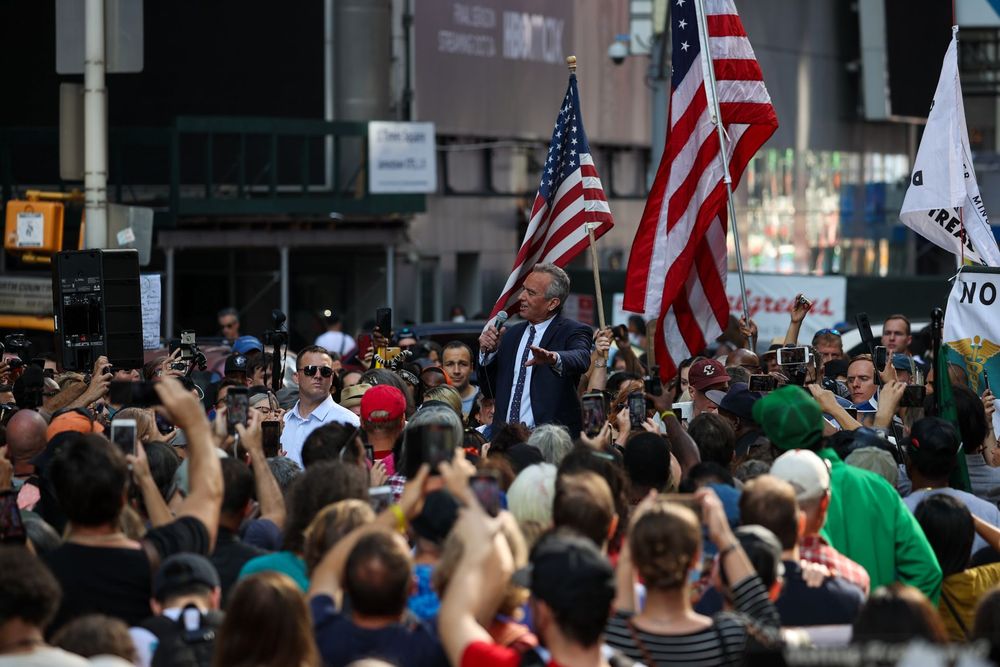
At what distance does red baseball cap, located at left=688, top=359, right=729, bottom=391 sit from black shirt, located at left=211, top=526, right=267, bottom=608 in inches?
157

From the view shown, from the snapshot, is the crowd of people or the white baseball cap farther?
the white baseball cap

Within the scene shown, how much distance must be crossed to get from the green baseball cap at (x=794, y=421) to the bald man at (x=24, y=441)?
340 cm

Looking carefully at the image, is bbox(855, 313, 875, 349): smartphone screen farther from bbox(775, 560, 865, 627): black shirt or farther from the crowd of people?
Result: bbox(775, 560, 865, 627): black shirt

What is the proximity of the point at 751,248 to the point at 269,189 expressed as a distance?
16.7 metres

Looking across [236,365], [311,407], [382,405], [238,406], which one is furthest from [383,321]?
[238,406]

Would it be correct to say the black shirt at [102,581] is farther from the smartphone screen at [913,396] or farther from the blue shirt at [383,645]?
the smartphone screen at [913,396]

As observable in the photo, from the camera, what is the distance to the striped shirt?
15.8 feet

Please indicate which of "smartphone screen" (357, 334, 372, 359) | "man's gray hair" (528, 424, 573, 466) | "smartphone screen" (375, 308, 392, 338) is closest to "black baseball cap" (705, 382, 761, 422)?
"man's gray hair" (528, 424, 573, 466)

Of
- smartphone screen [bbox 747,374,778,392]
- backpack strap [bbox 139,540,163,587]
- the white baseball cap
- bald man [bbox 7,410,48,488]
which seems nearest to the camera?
backpack strap [bbox 139,540,163,587]

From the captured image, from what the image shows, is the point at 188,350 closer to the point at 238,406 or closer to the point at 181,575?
the point at 238,406

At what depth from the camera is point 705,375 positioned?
9.49 m

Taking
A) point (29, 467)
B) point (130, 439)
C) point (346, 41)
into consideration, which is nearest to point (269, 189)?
point (346, 41)

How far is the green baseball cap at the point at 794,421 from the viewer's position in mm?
6562

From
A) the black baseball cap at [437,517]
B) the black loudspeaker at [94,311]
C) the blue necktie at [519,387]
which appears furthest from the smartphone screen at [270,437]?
the black baseball cap at [437,517]
